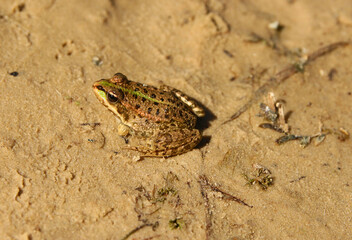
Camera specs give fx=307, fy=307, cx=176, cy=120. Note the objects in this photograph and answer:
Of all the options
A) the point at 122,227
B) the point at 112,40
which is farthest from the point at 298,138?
the point at 112,40

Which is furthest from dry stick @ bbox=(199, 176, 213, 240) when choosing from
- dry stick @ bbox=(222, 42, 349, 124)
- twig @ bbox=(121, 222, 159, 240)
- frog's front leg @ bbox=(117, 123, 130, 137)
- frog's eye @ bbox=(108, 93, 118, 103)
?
frog's eye @ bbox=(108, 93, 118, 103)

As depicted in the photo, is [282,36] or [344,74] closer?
[344,74]

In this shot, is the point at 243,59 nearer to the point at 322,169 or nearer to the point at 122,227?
the point at 322,169

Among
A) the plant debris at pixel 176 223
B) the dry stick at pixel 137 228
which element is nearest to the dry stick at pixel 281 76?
the plant debris at pixel 176 223

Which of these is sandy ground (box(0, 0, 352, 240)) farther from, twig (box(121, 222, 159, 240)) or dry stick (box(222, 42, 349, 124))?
dry stick (box(222, 42, 349, 124))

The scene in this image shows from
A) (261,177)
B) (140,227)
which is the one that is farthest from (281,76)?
(140,227)

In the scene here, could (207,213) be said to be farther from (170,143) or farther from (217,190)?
(170,143)
